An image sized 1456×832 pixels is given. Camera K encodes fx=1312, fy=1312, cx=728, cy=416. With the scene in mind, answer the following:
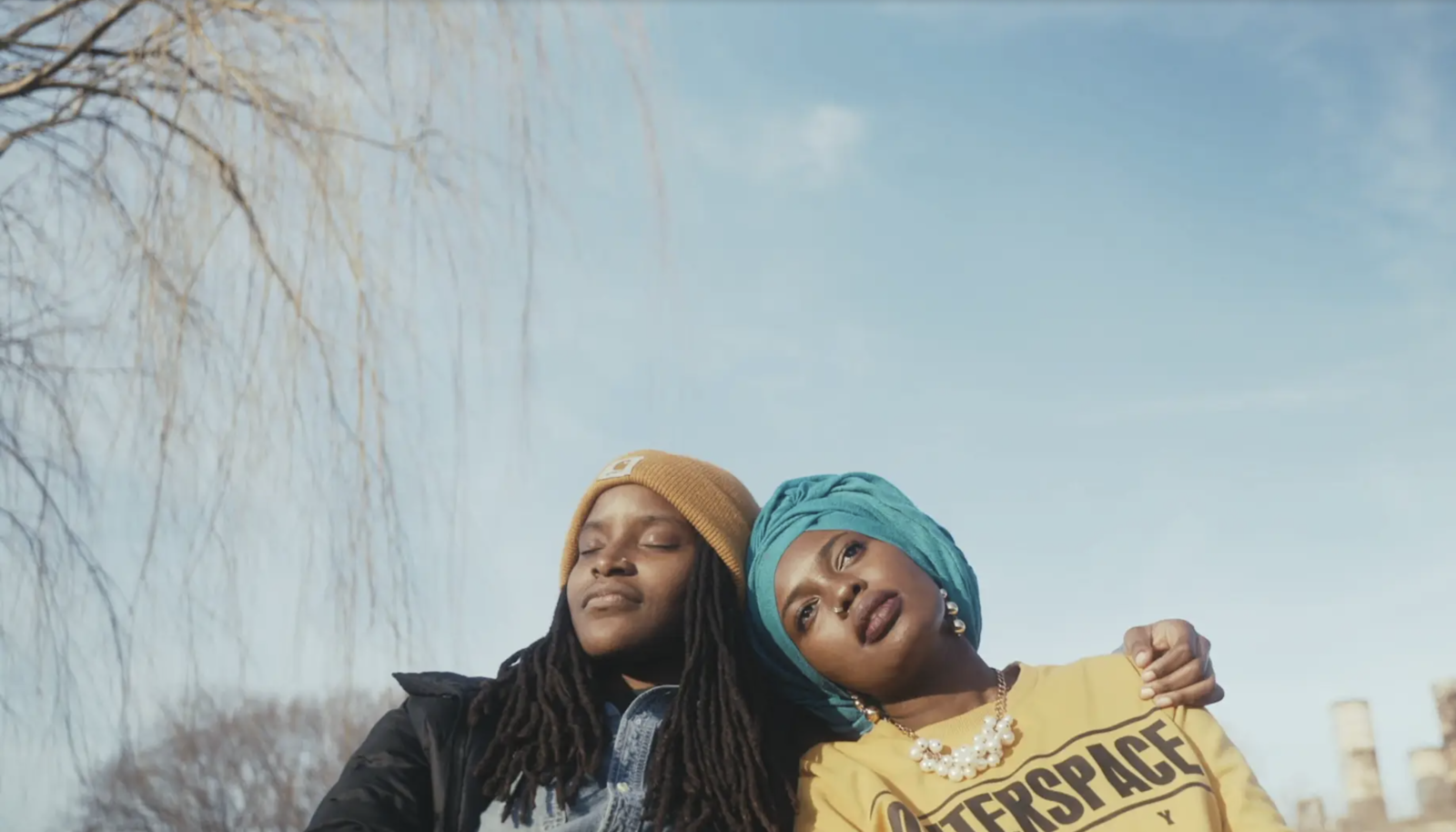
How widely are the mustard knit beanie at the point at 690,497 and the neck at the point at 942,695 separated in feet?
1.32

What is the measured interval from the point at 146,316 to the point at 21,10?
804 mm

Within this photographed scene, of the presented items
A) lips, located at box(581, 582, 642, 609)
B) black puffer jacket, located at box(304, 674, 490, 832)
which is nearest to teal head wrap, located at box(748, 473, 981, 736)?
lips, located at box(581, 582, 642, 609)

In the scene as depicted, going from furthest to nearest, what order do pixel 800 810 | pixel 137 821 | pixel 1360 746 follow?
pixel 1360 746 → pixel 137 821 → pixel 800 810

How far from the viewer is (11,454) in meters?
3.10

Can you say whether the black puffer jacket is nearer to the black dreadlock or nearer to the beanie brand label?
the black dreadlock

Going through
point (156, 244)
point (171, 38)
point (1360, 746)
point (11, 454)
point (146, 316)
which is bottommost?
point (1360, 746)

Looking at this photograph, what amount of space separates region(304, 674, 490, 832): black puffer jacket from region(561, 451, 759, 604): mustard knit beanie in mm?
397

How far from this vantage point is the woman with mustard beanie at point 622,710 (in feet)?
7.81

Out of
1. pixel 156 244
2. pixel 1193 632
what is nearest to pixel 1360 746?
pixel 1193 632

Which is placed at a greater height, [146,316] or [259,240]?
[259,240]

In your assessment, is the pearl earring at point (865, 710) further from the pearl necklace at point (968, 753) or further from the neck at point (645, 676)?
the neck at point (645, 676)

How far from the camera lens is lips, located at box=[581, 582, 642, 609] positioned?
2535mm

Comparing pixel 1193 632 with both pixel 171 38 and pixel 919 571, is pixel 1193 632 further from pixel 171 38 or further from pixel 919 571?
pixel 171 38

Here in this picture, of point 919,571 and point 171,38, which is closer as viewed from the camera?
point 919,571
